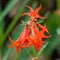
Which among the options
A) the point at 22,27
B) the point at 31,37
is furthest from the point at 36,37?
the point at 22,27

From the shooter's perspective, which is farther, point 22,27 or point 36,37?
point 22,27

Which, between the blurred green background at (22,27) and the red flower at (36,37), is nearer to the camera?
the red flower at (36,37)

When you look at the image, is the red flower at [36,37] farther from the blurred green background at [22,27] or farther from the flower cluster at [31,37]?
the blurred green background at [22,27]

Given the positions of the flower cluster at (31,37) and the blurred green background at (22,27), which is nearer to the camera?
the flower cluster at (31,37)

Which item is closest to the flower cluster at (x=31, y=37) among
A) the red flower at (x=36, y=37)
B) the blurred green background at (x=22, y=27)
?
the red flower at (x=36, y=37)

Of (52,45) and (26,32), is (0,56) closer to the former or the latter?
(52,45)

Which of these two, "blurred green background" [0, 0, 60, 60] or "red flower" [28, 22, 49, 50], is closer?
"red flower" [28, 22, 49, 50]

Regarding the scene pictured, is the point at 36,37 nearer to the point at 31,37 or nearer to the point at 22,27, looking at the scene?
the point at 31,37

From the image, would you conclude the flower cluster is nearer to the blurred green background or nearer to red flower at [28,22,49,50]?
red flower at [28,22,49,50]

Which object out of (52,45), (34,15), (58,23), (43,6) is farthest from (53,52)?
(34,15)

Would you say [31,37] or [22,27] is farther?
[22,27]

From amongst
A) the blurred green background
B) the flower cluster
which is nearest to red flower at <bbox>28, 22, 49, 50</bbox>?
the flower cluster
